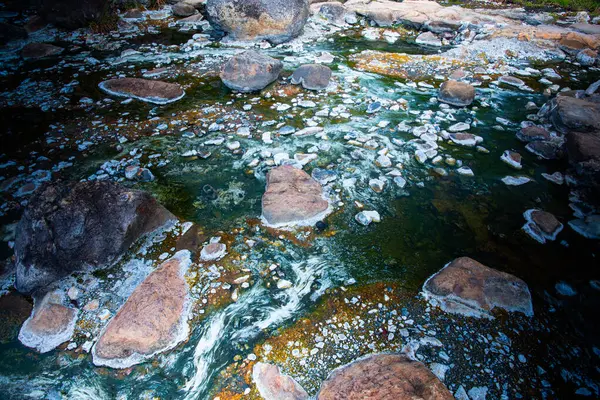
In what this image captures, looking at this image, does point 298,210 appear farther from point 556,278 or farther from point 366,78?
point 366,78

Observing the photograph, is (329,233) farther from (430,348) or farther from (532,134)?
(532,134)

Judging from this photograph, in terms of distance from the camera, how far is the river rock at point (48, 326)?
2.55m

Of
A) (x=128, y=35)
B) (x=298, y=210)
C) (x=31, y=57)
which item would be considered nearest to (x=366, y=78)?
(x=298, y=210)

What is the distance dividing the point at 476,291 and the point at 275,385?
5.58 feet

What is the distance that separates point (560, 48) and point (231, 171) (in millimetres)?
7984

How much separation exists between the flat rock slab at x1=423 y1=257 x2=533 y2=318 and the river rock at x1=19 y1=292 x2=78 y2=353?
9.27 ft

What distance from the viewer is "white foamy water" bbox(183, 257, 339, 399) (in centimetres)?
241

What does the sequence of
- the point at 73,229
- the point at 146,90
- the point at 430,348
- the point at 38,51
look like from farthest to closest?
1. the point at 38,51
2. the point at 146,90
3. the point at 73,229
4. the point at 430,348

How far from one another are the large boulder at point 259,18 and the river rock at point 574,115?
567cm

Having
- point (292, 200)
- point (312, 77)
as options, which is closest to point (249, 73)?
point (312, 77)

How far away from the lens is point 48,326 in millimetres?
2605

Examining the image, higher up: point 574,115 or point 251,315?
point 574,115

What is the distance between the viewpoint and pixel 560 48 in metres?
7.58

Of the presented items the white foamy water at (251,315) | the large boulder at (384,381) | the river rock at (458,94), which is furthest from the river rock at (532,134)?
the large boulder at (384,381)
